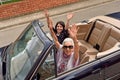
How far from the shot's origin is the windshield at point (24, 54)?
4262mm

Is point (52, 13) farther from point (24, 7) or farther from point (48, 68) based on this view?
point (48, 68)

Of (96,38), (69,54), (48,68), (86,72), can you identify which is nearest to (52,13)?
(96,38)

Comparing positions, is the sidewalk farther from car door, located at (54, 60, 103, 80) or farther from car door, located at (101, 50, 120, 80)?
car door, located at (54, 60, 103, 80)

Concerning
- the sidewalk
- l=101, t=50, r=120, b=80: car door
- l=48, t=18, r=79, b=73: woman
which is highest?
l=48, t=18, r=79, b=73: woman

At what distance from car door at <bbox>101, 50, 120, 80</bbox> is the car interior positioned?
0.09 metres

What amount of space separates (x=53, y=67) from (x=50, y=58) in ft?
0.42

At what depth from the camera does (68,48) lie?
463cm

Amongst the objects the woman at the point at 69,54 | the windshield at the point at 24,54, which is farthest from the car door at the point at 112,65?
the windshield at the point at 24,54

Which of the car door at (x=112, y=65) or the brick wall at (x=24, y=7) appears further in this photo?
the brick wall at (x=24, y=7)

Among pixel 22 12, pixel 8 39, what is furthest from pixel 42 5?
pixel 8 39

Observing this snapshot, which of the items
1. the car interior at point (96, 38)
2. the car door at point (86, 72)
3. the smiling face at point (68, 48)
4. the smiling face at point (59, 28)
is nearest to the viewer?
the car door at point (86, 72)

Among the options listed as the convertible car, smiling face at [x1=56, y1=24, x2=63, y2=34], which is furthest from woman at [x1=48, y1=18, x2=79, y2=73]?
smiling face at [x1=56, y1=24, x2=63, y2=34]

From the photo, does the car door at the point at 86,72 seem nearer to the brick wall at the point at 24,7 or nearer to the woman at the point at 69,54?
the woman at the point at 69,54

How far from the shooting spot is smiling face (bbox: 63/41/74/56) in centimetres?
459
